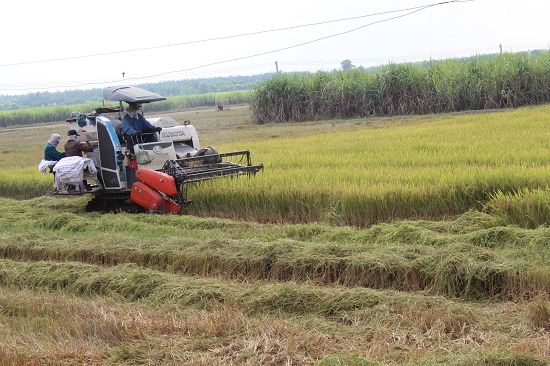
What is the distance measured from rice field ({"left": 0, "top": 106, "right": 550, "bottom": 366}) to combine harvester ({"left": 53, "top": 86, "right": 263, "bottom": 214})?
36 centimetres

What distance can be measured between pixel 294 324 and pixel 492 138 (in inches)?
375

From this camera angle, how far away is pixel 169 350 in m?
4.72

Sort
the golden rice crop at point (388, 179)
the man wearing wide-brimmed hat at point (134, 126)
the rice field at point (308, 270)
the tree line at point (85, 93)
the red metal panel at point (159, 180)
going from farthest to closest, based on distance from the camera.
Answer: the tree line at point (85, 93) → the man wearing wide-brimmed hat at point (134, 126) → the red metal panel at point (159, 180) → the golden rice crop at point (388, 179) → the rice field at point (308, 270)

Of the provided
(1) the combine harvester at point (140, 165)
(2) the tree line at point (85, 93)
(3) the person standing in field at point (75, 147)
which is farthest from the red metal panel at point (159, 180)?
(2) the tree line at point (85, 93)

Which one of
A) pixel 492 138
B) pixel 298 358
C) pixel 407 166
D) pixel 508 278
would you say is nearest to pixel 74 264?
pixel 298 358

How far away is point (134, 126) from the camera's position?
11.0 metres

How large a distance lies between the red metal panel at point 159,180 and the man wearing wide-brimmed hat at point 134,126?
2.42 feet

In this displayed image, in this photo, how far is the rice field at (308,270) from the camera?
4777mm

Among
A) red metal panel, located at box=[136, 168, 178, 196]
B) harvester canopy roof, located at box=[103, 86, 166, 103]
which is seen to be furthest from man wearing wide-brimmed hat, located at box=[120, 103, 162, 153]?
red metal panel, located at box=[136, 168, 178, 196]

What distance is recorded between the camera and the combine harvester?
410 inches

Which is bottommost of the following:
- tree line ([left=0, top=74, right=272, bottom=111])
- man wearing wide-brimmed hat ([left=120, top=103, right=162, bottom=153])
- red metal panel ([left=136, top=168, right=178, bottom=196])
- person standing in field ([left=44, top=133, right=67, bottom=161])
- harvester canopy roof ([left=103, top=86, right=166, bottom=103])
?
red metal panel ([left=136, top=168, right=178, bottom=196])

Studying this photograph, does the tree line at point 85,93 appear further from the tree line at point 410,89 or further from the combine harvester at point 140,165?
the combine harvester at point 140,165

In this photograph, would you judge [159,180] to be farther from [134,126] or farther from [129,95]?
[129,95]

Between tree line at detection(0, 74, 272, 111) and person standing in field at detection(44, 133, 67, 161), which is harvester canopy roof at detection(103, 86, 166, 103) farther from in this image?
tree line at detection(0, 74, 272, 111)
